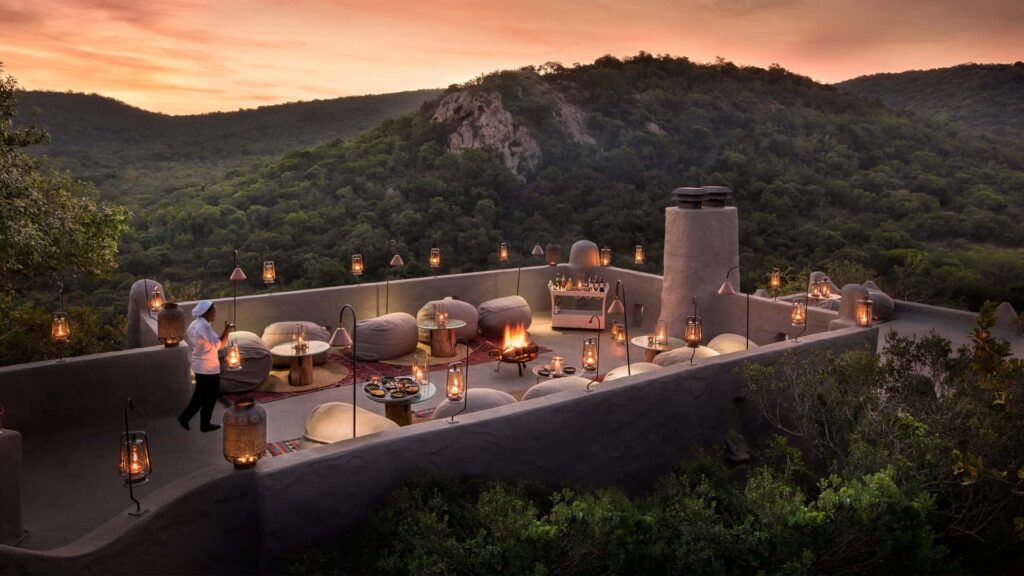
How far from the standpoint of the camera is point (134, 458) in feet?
16.7

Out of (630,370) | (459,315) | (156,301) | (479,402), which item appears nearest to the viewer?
(479,402)

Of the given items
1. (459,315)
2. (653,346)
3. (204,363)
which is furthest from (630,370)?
(204,363)

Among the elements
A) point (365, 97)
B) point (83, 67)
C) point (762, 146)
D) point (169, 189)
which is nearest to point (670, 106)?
point (762, 146)

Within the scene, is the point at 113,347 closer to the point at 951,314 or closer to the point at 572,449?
the point at 572,449

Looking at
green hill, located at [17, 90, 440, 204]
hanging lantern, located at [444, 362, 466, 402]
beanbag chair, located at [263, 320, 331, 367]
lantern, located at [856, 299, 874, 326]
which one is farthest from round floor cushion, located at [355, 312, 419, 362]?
green hill, located at [17, 90, 440, 204]

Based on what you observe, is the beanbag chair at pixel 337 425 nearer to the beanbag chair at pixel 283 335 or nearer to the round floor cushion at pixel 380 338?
the beanbag chair at pixel 283 335

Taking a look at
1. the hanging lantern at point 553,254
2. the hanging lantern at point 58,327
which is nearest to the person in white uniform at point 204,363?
the hanging lantern at point 58,327

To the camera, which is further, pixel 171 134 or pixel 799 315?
pixel 171 134

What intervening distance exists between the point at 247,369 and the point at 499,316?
4533 mm

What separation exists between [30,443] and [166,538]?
4345mm

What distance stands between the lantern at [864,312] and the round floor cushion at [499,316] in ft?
18.1

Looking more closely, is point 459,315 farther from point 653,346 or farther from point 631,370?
point 631,370

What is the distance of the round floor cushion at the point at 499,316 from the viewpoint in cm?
1273

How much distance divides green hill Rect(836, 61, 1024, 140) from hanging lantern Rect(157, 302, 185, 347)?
124 feet
